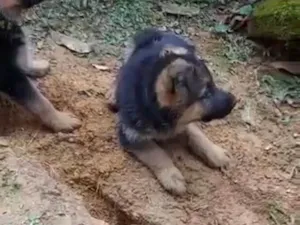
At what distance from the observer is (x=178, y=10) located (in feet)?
14.1

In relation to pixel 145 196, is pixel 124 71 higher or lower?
higher

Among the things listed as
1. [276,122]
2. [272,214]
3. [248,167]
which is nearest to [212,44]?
[276,122]

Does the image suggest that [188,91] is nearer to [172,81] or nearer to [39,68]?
[172,81]

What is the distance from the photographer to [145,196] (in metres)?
3.19

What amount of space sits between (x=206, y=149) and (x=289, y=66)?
886 mm

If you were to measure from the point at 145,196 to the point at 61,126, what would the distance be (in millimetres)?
536

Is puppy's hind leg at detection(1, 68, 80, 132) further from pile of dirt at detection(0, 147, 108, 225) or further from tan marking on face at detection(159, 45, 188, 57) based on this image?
tan marking on face at detection(159, 45, 188, 57)

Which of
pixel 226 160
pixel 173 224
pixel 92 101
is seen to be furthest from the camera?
pixel 92 101

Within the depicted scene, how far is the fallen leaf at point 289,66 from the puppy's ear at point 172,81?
109cm

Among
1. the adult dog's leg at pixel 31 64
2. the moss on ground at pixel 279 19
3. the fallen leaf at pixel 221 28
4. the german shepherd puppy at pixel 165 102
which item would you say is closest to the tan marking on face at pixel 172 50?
the german shepherd puppy at pixel 165 102

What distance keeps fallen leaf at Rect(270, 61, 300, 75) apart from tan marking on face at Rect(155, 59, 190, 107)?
1094mm

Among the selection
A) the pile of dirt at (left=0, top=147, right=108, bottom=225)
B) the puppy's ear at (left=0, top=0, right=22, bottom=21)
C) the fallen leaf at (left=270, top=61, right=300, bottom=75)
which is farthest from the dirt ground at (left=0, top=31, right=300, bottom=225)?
the puppy's ear at (left=0, top=0, right=22, bottom=21)

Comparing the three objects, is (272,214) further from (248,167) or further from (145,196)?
(145,196)

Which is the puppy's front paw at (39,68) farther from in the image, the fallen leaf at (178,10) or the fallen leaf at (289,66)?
the fallen leaf at (289,66)
